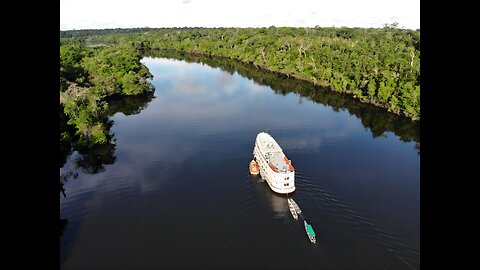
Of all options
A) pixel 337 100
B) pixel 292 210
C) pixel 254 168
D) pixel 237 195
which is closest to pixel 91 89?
pixel 254 168

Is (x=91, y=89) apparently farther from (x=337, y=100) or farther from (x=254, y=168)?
(x=337, y=100)

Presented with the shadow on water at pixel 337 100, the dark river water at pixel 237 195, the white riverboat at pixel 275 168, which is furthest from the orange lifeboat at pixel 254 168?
the shadow on water at pixel 337 100

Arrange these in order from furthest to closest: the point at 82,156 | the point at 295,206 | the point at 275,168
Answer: the point at 82,156
the point at 275,168
the point at 295,206

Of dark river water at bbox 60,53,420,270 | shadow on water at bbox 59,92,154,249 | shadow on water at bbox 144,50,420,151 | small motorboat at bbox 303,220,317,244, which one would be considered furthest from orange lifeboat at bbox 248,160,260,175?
shadow on water at bbox 144,50,420,151

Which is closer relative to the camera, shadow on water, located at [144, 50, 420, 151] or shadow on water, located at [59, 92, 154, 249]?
shadow on water, located at [59, 92, 154, 249]

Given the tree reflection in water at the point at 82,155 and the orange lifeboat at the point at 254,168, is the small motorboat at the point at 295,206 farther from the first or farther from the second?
the tree reflection in water at the point at 82,155

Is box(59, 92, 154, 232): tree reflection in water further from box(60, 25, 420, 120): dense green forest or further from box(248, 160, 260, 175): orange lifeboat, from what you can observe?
box(60, 25, 420, 120): dense green forest

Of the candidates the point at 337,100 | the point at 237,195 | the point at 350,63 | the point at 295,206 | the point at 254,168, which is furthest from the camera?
the point at 350,63
